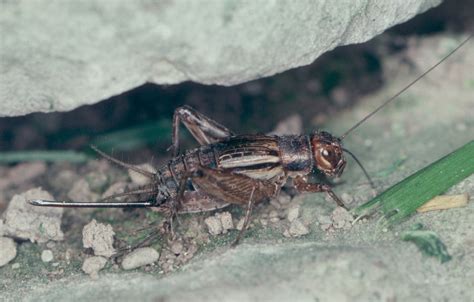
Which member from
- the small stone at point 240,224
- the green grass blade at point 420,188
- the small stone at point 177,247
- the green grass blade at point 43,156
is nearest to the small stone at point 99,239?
the small stone at point 177,247

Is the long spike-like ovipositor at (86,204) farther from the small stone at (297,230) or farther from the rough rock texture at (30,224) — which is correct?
the small stone at (297,230)

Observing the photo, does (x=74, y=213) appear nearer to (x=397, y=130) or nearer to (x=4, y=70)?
(x=4, y=70)

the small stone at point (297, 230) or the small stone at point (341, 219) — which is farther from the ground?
the small stone at point (341, 219)

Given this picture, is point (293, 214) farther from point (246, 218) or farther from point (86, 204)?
point (86, 204)

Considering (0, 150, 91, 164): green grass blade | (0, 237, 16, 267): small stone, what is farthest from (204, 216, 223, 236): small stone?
(0, 150, 91, 164): green grass blade

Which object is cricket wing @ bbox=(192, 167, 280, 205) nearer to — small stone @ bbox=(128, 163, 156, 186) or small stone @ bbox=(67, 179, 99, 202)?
small stone @ bbox=(128, 163, 156, 186)
